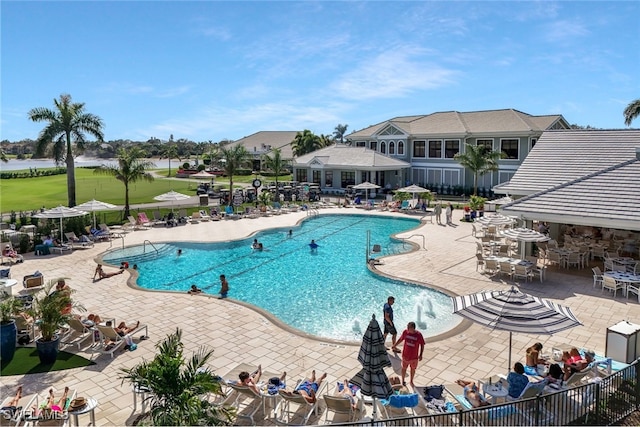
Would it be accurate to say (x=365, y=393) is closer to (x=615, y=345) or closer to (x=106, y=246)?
(x=615, y=345)

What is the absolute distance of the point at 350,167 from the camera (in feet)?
145

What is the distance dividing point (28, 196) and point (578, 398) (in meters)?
48.3

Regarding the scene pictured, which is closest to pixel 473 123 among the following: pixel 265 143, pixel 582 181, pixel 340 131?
pixel 582 181

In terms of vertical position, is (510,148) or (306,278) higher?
(510,148)

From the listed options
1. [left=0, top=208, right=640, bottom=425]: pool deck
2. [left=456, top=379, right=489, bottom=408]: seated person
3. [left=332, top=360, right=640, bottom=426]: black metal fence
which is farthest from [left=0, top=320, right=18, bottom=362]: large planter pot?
[left=456, top=379, right=489, bottom=408]: seated person

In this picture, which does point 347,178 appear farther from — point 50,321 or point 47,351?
point 47,351

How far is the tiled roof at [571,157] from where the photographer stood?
2069cm

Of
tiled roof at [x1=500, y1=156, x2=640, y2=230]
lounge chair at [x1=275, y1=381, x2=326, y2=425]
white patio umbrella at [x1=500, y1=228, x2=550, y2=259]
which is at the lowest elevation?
lounge chair at [x1=275, y1=381, x2=326, y2=425]

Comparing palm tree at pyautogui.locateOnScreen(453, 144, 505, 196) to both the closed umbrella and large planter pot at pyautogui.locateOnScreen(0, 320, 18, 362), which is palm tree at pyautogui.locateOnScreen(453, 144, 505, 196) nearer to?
the closed umbrella

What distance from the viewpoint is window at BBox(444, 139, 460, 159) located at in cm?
4534

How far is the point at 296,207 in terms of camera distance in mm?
35594

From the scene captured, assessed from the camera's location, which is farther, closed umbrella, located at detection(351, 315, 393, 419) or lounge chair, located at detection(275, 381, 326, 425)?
lounge chair, located at detection(275, 381, 326, 425)

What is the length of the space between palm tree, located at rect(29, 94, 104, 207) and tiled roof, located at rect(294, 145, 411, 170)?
22361 mm

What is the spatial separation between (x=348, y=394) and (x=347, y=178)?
3904 cm
